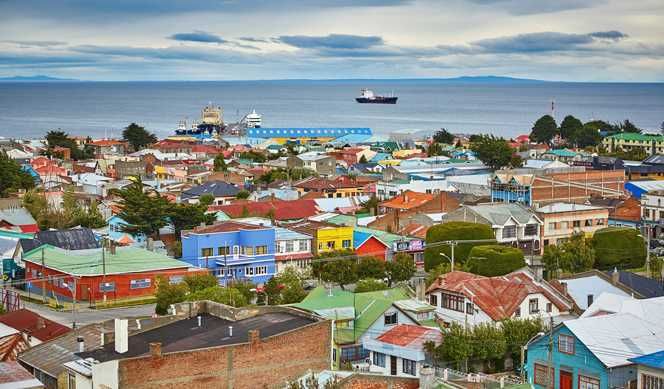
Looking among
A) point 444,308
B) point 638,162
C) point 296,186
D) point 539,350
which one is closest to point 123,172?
point 296,186

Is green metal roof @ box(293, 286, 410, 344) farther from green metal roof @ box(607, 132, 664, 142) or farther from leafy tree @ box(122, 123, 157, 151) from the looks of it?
leafy tree @ box(122, 123, 157, 151)

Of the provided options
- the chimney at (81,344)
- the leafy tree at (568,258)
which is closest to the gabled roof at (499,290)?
the leafy tree at (568,258)

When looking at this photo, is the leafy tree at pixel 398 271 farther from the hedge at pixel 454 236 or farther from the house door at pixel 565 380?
the house door at pixel 565 380

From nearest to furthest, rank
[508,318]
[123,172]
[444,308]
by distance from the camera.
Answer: [508,318], [444,308], [123,172]

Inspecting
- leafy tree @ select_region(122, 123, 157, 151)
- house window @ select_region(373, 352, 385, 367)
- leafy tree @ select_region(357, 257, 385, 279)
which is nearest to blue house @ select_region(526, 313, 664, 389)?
house window @ select_region(373, 352, 385, 367)

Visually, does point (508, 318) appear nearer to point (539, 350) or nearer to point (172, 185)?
point (539, 350)

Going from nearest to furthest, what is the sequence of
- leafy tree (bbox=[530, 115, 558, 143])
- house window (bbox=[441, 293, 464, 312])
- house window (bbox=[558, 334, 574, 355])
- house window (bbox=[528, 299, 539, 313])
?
1. house window (bbox=[558, 334, 574, 355])
2. house window (bbox=[528, 299, 539, 313])
3. house window (bbox=[441, 293, 464, 312])
4. leafy tree (bbox=[530, 115, 558, 143])
